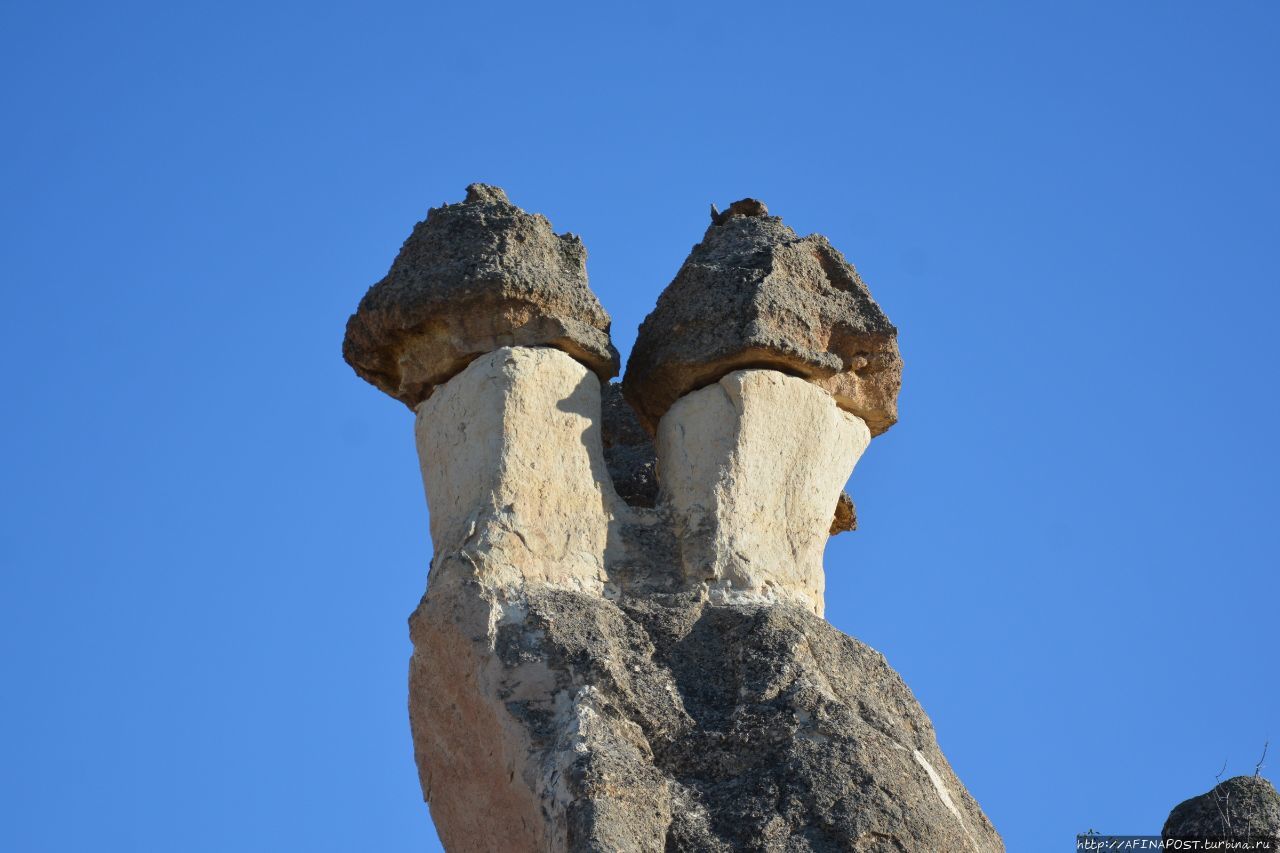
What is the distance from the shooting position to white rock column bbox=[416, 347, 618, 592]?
29.3ft

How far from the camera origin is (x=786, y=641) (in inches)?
343

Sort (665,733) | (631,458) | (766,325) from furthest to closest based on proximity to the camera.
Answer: (631,458) < (766,325) < (665,733)

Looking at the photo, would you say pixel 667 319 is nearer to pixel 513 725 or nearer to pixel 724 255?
pixel 724 255

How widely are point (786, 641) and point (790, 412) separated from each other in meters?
1.35

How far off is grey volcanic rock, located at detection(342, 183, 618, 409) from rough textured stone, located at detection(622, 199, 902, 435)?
28 centimetres

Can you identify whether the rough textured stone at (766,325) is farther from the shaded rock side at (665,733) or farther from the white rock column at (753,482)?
the shaded rock side at (665,733)

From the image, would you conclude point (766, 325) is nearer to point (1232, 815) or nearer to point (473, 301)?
point (473, 301)

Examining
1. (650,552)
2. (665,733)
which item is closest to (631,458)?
(650,552)

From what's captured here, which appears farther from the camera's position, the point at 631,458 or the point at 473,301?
the point at 631,458

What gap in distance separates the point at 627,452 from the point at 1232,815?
3458 mm

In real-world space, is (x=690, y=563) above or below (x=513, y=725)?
above

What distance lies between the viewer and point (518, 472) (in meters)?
9.11

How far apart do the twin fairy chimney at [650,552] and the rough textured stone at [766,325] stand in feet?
Result: 0.04

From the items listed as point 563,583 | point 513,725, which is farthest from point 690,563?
point 513,725
